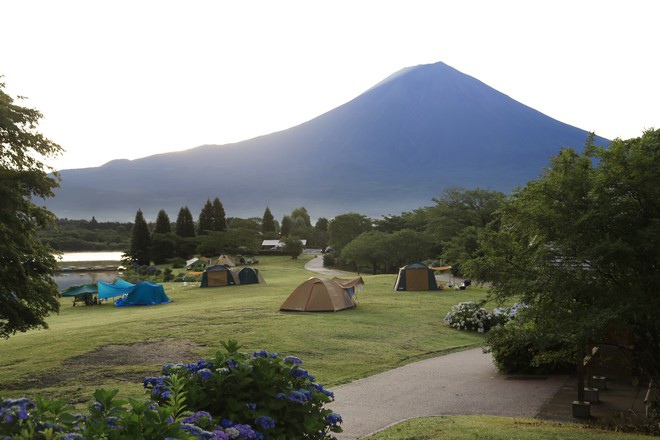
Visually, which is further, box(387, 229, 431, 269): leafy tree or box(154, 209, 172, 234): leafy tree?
box(154, 209, 172, 234): leafy tree

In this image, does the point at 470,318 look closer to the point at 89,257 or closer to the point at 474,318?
the point at 474,318

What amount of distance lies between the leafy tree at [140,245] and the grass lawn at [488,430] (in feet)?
230

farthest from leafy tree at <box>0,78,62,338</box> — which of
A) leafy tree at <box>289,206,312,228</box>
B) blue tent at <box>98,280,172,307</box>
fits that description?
leafy tree at <box>289,206,312,228</box>

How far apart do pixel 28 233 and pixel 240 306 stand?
560 inches

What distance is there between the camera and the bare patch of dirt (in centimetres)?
1258

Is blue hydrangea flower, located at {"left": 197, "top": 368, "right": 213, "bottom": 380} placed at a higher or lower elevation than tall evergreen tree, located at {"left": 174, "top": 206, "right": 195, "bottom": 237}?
lower

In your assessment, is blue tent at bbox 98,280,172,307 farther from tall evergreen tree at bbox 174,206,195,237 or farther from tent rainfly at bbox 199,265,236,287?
tall evergreen tree at bbox 174,206,195,237

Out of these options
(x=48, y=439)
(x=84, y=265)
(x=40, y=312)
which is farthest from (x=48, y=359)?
(x=84, y=265)

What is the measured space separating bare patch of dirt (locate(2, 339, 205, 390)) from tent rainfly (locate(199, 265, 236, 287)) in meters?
23.8

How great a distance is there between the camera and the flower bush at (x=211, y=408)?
362 cm

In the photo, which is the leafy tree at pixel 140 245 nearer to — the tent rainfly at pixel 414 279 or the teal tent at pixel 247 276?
the teal tent at pixel 247 276

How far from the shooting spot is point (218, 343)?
1684cm

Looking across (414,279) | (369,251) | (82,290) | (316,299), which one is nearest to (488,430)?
(316,299)

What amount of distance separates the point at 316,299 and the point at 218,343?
7865 mm
